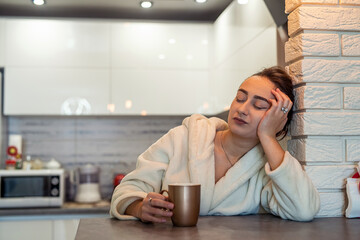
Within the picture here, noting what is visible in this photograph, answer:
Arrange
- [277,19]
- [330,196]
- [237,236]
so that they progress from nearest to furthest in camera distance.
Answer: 1. [237,236]
2. [330,196]
3. [277,19]

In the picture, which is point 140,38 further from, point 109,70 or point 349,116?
point 349,116

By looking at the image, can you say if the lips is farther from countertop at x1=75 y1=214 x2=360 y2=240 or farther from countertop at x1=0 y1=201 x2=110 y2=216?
countertop at x1=0 y1=201 x2=110 y2=216

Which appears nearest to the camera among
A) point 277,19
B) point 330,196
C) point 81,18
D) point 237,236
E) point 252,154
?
point 237,236

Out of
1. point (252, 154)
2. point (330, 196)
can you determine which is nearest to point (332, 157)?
point (330, 196)

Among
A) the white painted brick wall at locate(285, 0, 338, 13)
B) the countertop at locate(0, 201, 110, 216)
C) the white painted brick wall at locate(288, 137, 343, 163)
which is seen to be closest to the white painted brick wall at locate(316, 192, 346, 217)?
the white painted brick wall at locate(288, 137, 343, 163)

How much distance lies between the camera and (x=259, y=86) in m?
1.44

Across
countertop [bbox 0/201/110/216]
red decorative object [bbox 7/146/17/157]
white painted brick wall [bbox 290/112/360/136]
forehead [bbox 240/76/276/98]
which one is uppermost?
forehead [bbox 240/76/276/98]

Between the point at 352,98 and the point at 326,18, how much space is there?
27cm

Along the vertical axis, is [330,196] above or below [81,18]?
below

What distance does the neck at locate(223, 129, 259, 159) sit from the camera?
1.50 metres

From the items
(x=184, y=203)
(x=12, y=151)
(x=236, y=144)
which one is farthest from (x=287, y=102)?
(x=12, y=151)

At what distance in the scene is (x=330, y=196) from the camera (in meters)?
1.39

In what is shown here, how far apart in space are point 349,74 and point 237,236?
67cm

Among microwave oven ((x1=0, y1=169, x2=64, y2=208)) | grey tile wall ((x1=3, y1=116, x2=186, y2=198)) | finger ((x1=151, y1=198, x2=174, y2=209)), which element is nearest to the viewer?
finger ((x1=151, y1=198, x2=174, y2=209))
